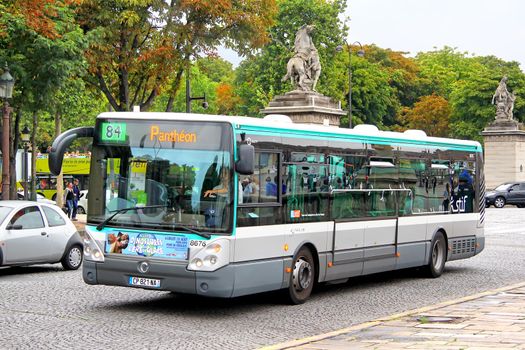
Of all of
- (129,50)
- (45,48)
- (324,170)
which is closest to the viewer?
(324,170)

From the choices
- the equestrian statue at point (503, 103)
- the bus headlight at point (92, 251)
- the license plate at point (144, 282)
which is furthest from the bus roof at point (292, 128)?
the equestrian statue at point (503, 103)

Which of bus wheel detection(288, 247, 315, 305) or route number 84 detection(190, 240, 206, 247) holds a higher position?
route number 84 detection(190, 240, 206, 247)

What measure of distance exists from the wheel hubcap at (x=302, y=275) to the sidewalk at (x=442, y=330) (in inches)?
69.8

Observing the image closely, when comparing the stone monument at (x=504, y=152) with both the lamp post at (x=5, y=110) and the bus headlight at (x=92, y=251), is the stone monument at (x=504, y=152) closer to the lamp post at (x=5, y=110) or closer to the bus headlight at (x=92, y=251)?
the lamp post at (x=5, y=110)

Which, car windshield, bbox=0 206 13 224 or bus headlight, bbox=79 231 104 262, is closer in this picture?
bus headlight, bbox=79 231 104 262

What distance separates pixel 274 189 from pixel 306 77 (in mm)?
31516

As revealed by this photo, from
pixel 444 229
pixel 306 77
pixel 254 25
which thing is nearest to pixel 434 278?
pixel 444 229

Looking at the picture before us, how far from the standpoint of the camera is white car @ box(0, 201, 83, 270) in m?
17.9

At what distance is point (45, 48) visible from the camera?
87.3 ft

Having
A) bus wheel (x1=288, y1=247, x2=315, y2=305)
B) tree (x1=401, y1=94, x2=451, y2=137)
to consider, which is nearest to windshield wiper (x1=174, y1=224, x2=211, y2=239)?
bus wheel (x1=288, y1=247, x2=315, y2=305)

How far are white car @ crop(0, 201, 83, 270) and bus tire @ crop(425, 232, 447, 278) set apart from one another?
6.73 m

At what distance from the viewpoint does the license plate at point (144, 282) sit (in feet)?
42.1

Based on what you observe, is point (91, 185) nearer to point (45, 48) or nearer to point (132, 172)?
point (132, 172)

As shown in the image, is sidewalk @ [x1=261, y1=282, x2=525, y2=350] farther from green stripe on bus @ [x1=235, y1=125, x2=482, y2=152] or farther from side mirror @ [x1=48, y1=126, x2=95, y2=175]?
side mirror @ [x1=48, y1=126, x2=95, y2=175]
